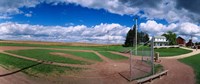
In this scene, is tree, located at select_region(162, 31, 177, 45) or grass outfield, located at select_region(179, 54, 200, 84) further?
tree, located at select_region(162, 31, 177, 45)

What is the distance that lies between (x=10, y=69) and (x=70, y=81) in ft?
19.8

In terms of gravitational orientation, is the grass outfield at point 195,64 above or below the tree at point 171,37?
below

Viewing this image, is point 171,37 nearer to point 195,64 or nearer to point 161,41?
point 161,41

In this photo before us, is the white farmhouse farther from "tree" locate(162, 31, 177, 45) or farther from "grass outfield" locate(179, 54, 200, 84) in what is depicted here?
"grass outfield" locate(179, 54, 200, 84)

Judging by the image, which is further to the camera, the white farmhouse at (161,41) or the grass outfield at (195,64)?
the white farmhouse at (161,41)

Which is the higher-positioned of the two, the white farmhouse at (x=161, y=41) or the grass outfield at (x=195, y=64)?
the white farmhouse at (x=161, y=41)

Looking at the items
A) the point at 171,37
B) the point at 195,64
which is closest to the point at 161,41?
the point at 171,37

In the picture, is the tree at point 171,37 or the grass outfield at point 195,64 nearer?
the grass outfield at point 195,64

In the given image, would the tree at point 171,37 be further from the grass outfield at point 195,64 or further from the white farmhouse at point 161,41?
the grass outfield at point 195,64

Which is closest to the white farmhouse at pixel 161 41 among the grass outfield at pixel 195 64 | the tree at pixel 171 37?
the tree at pixel 171 37

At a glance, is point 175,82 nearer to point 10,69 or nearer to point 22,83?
point 22,83

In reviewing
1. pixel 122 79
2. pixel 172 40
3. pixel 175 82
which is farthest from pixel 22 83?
pixel 172 40

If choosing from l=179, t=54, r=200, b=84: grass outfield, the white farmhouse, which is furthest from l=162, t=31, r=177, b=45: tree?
l=179, t=54, r=200, b=84: grass outfield

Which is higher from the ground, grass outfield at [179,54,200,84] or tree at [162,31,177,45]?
tree at [162,31,177,45]
